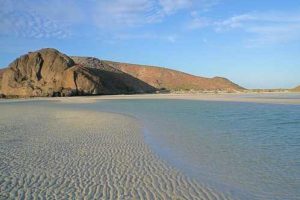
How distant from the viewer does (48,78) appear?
80.6m

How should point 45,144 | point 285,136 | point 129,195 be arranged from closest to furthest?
1. point 129,195
2. point 45,144
3. point 285,136

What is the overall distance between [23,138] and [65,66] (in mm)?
71186

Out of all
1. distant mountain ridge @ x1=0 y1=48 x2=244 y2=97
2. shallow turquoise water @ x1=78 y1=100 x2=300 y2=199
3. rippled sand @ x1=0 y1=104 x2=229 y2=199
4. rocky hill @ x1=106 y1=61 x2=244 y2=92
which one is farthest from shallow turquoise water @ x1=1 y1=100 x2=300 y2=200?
rocky hill @ x1=106 y1=61 x2=244 y2=92

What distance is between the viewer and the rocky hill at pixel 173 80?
147 meters

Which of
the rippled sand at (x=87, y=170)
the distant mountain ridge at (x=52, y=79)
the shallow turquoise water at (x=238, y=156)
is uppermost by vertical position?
the distant mountain ridge at (x=52, y=79)

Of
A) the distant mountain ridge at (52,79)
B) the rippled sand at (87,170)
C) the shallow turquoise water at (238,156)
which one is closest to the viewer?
the rippled sand at (87,170)

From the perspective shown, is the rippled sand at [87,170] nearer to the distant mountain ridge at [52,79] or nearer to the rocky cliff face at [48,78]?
the distant mountain ridge at [52,79]

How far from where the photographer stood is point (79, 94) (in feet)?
244

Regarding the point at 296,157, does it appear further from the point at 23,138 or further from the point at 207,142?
the point at 23,138

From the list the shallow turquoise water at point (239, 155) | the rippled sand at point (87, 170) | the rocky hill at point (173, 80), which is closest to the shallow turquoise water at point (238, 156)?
the shallow turquoise water at point (239, 155)

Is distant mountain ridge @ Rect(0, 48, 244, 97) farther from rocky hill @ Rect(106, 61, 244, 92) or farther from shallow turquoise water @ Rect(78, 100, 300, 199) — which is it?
shallow turquoise water @ Rect(78, 100, 300, 199)

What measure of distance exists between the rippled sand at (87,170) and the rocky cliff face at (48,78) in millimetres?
61156

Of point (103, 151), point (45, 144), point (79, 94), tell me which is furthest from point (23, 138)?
point (79, 94)

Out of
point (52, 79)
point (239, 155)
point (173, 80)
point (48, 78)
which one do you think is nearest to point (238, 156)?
point (239, 155)
